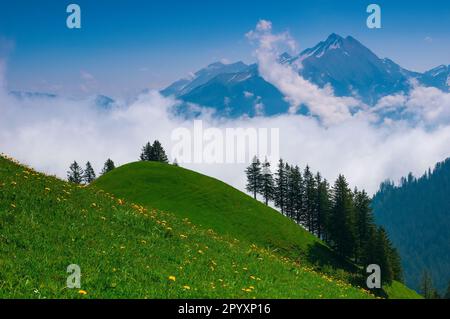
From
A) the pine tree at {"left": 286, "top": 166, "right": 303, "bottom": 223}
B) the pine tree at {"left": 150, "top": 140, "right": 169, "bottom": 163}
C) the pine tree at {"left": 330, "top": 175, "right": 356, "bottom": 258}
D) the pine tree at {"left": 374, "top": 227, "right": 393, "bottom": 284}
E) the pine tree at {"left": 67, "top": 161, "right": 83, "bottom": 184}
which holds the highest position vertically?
the pine tree at {"left": 150, "top": 140, "right": 169, "bottom": 163}

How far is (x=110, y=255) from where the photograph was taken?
1484cm

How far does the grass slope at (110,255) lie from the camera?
39.0 feet

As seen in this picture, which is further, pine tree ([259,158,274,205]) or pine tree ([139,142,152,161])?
pine tree ([139,142,152,161])

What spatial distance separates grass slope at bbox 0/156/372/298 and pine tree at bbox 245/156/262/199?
8336 cm

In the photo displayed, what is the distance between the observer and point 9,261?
1237 centimetres

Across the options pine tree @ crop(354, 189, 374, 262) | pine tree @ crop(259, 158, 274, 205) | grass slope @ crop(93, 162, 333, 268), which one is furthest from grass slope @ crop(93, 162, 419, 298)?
pine tree @ crop(259, 158, 274, 205)

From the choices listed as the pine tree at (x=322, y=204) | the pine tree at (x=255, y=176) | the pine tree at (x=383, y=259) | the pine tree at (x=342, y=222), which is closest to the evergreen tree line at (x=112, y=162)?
the pine tree at (x=255, y=176)

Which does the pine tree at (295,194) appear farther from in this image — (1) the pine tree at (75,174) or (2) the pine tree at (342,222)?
(1) the pine tree at (75,174)

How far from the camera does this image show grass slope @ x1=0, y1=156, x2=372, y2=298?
11883 mm

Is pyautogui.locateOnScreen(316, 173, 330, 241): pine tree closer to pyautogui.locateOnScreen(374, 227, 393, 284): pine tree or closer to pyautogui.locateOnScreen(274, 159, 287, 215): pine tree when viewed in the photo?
pyautogui.locateOnScreen(274, 159, 287, 215): pine tree

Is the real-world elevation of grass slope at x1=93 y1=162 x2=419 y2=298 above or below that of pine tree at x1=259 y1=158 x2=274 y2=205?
below

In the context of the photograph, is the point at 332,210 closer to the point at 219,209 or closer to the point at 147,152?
the point at 219,209
